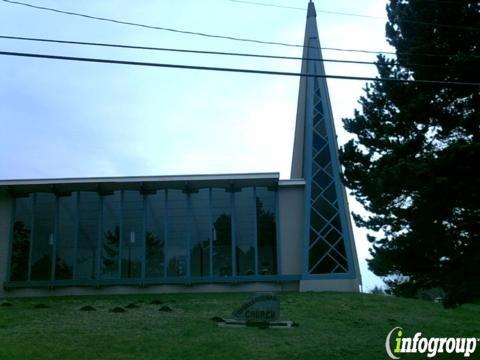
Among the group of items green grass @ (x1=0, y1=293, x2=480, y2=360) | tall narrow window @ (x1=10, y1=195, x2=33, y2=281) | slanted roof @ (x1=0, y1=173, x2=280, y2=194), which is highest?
slanted roof @ (x1=0, y1=173, x2=280, y2=194)

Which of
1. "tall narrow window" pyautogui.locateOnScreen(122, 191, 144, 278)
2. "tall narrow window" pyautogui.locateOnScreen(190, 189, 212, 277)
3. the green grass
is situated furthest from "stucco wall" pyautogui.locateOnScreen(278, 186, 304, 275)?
"tall narrow window" pyautogui.locateOnScreen(122, 191, 144, 278)

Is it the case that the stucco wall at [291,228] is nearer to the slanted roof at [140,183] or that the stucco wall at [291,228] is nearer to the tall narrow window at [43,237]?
the slanted roof at [140,183]

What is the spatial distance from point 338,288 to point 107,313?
32.2 ft

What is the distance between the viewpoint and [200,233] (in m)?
23.0

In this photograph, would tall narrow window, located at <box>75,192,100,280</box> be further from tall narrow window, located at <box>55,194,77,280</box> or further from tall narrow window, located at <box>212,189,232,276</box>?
tall narrow window, located at <box>212,189,232,276</box>

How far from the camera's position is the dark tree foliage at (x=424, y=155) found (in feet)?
33.0

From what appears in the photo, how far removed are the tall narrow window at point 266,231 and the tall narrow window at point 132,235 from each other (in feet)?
16.7

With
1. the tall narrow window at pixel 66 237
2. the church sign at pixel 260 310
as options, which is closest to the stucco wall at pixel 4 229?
the tall narrow window at pixel 66 237

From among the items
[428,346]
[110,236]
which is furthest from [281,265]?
[428,346]

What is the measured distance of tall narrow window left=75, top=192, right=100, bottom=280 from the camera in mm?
22797

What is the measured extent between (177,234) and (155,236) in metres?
0.96

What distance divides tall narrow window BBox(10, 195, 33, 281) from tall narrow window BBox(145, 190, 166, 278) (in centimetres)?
517

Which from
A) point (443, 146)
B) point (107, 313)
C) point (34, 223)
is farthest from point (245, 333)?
point (34, 223)

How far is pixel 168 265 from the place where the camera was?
22594mm
